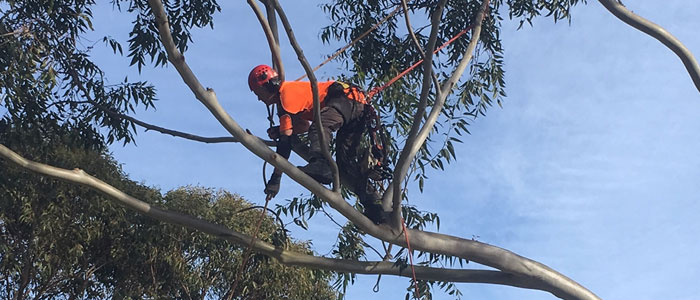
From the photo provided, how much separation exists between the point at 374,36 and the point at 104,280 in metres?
6.23

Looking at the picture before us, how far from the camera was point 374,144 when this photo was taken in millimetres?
6188

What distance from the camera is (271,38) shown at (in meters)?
5.60

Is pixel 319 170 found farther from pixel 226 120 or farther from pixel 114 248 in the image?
pixel 114 248

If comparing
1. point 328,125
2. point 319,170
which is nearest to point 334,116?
point 328,125

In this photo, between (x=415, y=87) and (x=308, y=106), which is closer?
(x=308, y=106)

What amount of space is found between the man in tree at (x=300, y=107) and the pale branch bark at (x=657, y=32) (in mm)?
1681

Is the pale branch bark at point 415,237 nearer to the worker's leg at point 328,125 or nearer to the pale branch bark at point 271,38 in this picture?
the worker's leg at point 328,125

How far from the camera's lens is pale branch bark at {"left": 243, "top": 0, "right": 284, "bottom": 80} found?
528cm

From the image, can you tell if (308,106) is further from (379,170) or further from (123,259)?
(123,259)

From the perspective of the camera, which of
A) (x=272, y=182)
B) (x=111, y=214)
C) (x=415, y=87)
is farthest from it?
(x=111, y=214)

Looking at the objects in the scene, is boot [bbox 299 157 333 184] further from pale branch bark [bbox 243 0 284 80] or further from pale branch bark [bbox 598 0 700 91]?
pale branch bark [bbox 598 0 700 91]

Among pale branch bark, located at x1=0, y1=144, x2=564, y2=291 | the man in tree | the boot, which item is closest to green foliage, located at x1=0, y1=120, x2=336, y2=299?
pale branch bark, located at x1=0, y1=144, x2=564, y2=291

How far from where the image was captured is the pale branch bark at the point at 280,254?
5.50 m

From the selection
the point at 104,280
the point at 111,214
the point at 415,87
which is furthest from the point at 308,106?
the point at 104,280
